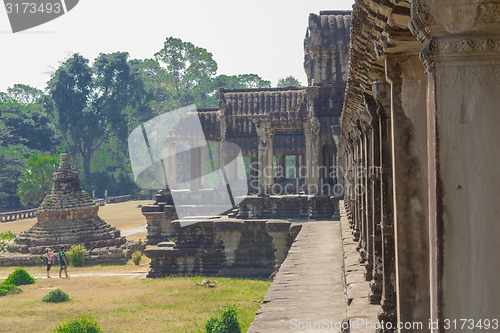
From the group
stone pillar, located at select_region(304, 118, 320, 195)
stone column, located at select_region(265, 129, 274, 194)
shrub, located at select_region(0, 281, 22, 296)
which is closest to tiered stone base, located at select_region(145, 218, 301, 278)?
stone column, located at select_region(265, 129, 274, 194)

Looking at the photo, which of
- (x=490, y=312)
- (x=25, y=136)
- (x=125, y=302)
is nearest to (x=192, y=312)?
(x=125, y=302)

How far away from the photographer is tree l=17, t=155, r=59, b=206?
47.9m

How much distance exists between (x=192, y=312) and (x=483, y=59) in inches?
571

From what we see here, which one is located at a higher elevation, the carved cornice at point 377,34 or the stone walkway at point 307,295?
the carved cornice at point 377,34

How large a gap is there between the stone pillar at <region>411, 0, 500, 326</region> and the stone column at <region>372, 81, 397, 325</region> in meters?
2.42

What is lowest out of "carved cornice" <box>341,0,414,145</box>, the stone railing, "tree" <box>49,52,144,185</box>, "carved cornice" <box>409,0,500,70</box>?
the stone railing

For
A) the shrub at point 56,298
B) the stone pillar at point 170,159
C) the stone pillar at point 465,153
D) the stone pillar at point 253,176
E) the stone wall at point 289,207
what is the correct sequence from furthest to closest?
the stone pillar at point 170,159, the stone pillar at point 253,176, the stone wall at point 289,207, the shrub at point 56,298, the stone pillar at point 465,153

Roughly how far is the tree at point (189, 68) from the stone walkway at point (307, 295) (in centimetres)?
6086

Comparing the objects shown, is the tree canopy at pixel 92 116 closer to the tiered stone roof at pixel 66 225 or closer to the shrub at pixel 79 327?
the tiered stone roof at pixel 66 225

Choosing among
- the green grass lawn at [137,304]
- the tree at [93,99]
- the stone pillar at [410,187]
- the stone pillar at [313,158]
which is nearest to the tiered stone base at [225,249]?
the green grass lawn at [137,304]

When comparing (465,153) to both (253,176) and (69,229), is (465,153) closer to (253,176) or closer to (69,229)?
(253,176)

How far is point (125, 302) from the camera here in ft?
59.8

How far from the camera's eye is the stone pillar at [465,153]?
8.89ft

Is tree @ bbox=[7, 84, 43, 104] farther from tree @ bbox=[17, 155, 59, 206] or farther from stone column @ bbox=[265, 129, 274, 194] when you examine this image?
stone column @ bbox=[265, 129, 274, 194]
